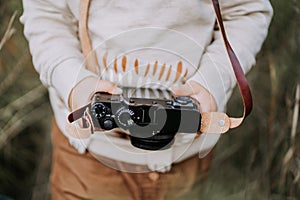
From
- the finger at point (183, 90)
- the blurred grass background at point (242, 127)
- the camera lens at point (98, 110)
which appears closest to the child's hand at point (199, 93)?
the finger at point (183, 90)

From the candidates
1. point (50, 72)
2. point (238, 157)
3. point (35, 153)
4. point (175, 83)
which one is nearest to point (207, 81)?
point (175, 83)

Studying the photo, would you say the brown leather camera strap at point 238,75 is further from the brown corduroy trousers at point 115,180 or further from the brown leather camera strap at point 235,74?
the brown corduroy trousers at point 115,180

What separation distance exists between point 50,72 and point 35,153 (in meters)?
0.33

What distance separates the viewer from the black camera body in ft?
1.84

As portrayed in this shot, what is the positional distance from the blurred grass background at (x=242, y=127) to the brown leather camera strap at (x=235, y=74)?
0.69 feet

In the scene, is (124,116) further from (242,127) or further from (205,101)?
(242,127)

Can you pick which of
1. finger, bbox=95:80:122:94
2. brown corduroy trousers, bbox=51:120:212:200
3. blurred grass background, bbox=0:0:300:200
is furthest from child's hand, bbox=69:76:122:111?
blurred grass background, bbox=0:0:300:200

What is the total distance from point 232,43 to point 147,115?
0.53ft

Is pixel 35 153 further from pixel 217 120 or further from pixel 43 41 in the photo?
pixel 217 120

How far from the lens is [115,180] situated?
0.74m

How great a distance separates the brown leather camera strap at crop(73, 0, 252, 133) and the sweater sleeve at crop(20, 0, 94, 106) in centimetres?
1

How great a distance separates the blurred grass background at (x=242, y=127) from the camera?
854 millimetres

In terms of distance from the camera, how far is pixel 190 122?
1.90 feet

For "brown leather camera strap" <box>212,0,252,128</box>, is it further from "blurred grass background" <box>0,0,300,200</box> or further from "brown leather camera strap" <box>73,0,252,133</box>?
"blurred grass background" <box>0,0,300,200</box>
